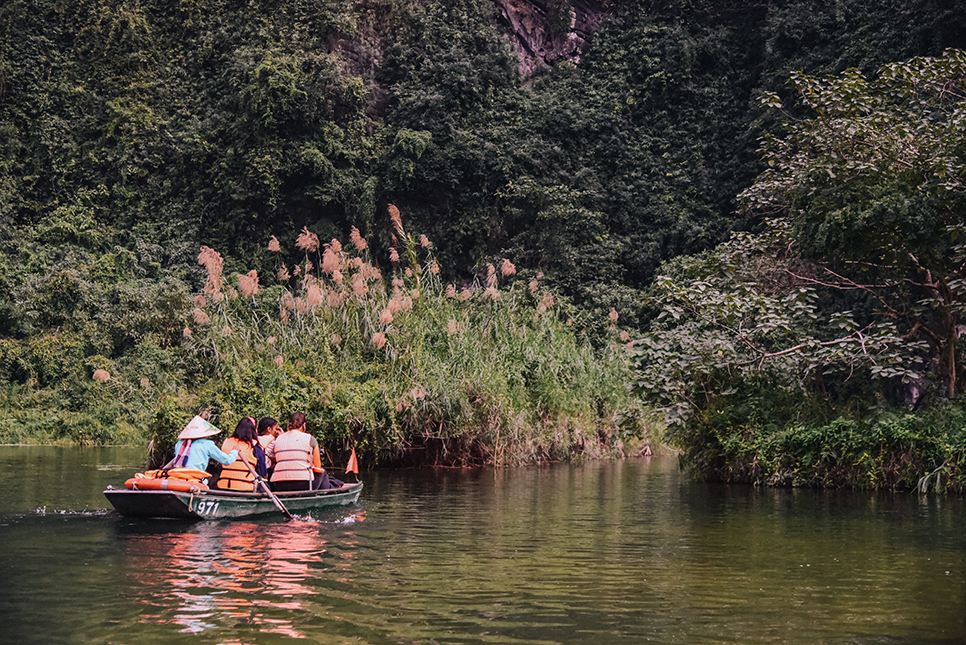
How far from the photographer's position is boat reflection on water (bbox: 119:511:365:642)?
666cm

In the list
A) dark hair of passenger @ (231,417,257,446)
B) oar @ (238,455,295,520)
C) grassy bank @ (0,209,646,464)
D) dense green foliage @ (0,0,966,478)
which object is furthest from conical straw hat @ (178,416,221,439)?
dense green foliage @ (0,0,966,478)

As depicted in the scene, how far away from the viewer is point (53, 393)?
3169 cm

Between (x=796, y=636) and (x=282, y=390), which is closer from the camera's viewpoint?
(x=796, y=636)

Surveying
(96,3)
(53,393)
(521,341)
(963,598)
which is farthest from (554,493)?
(96,3)

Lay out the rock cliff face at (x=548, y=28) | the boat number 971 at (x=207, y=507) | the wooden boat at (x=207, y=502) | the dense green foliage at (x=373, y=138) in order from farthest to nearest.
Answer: the rock cliff face at (x=548, y=28), the dense green foliage at (x=373, y=138), the boat number 971 at (x=207, y=507), the wooden boat at (x=207, y=502)

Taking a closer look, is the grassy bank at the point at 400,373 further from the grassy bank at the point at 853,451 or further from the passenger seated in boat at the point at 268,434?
the passenger seated in boat at the point at 268,434

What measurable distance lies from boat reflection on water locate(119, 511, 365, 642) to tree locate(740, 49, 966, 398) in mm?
8697

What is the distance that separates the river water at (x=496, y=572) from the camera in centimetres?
639

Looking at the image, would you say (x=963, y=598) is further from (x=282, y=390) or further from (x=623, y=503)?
(x=282, y=390)

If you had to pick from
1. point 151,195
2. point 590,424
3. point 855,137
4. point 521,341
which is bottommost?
point 590,424

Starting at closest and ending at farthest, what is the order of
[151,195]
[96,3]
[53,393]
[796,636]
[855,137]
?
[796,636], [855,137], [53,393], [151,195], [96,3]

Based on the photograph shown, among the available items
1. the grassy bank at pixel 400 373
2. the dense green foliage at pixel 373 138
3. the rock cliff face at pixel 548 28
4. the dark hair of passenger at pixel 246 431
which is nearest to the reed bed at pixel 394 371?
the grassy bank at pixel 400 373

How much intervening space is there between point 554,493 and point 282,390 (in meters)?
5.34

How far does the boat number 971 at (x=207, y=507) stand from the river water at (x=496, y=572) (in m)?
0.23
